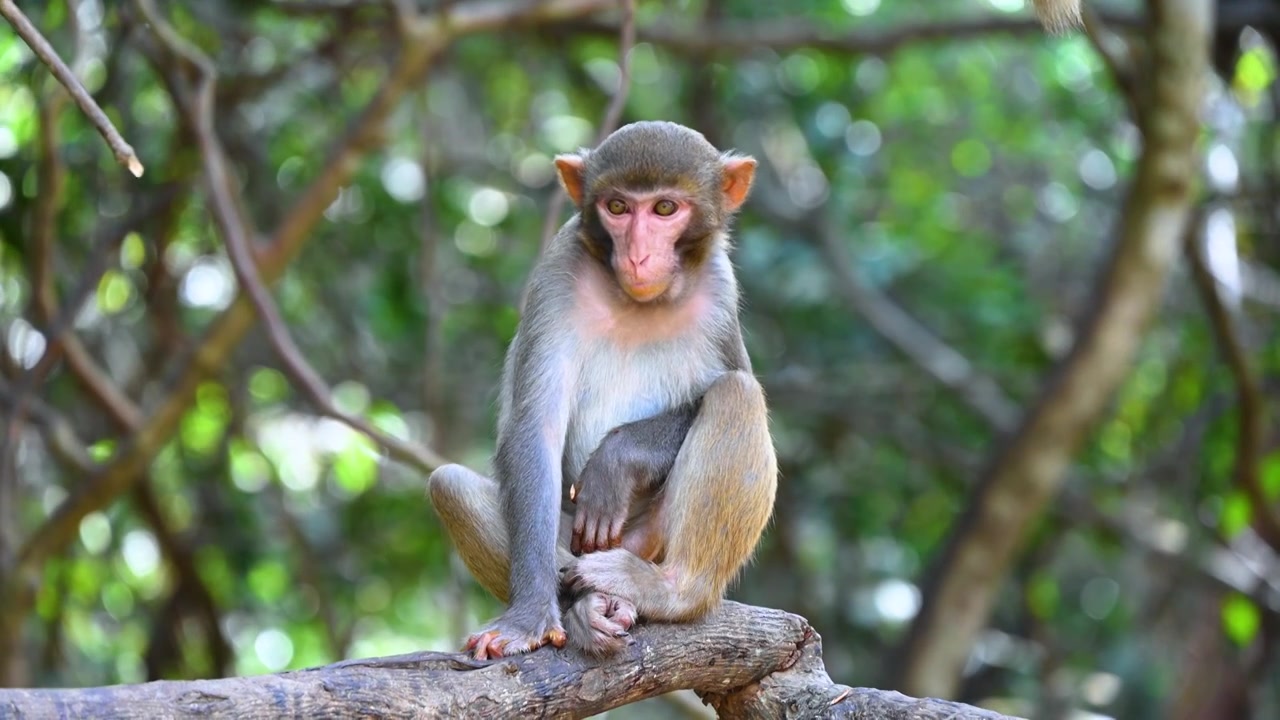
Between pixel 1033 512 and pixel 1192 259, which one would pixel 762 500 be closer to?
pixel 1033 512

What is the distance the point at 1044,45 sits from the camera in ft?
38.2

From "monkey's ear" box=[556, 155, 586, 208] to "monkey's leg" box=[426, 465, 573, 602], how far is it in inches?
36.7

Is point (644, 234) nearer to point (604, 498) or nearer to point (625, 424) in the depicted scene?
point (625, 424)

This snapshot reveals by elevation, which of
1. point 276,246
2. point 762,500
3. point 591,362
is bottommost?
point 762,500

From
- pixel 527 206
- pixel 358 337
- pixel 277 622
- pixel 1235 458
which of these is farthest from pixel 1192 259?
pixel 277 622

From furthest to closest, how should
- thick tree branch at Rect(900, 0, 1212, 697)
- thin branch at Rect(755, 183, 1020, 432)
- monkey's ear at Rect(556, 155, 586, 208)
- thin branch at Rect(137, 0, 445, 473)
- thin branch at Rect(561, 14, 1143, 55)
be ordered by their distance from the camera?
thin branch at Rect(755, 183, 1020, 432)
thin branch at Rect(561, 14, 1143, 55)
thick tree branch at Rect(900, 0, 1212, 697)
thin branch at Rect(137, 0, 445, 473)
monkey's ear at Rect(556, 155, 586, 208)

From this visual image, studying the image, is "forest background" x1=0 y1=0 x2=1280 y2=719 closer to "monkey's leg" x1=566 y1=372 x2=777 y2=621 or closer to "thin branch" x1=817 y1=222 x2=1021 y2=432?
"thin branch" x1=817 y1=222 x2=1021 y2=432

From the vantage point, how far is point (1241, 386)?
29.8 feet

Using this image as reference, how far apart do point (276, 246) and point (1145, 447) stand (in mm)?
6829

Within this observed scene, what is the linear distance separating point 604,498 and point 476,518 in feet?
1.26

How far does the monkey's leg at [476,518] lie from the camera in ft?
14.2

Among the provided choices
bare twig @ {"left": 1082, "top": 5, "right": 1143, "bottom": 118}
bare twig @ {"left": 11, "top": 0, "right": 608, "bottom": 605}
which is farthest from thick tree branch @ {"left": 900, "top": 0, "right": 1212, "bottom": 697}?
bare twig @ {"left": 11, "top": 0, "right": 608, "bottom": 605}

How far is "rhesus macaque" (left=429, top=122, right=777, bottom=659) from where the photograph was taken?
13.6 ft

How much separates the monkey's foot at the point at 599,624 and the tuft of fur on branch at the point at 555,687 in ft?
0.12
